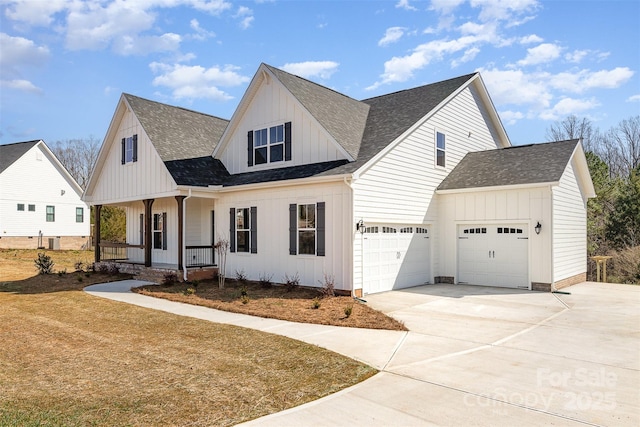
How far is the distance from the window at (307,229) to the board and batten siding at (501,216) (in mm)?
5650

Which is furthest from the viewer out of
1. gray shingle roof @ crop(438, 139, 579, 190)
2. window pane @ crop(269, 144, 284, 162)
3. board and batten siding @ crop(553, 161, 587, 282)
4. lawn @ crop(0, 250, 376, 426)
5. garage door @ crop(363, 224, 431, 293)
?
window pane @ crop(269, 144, 284, 162)

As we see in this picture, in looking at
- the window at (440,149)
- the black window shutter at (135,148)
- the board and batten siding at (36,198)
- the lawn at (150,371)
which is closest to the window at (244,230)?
the lawn at (150,371)

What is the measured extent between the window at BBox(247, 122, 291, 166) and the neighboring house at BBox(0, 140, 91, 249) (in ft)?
82.2

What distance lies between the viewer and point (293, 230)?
1411 centimetres

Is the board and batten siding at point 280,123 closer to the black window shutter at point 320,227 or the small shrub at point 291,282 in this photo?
the black window shutter at point 320,227

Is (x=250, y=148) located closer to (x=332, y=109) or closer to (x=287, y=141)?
(x=287, y=141)

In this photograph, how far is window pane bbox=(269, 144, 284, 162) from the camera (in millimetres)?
15945

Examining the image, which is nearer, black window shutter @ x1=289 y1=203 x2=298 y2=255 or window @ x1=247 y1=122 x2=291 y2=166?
black window shutter @ x1=289 y1=203 x2=298 y2=255

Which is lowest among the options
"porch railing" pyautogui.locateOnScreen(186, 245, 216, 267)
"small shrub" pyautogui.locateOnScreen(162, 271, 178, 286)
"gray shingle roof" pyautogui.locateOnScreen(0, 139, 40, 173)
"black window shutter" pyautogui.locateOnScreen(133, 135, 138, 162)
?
"small shrub" pyautogui.locateOnScreen(162, 271, 178, 286)

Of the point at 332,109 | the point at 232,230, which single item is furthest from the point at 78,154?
the point at 332,109

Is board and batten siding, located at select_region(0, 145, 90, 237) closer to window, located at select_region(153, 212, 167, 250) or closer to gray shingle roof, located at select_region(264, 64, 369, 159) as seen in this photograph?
window, located at select_region(153, 212, 167, 250)

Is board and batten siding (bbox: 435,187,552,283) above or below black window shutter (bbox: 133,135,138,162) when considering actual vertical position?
below

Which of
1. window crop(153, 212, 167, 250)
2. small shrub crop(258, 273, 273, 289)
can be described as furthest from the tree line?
window crop(153, 212, 167, 250)

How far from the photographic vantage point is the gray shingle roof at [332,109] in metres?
14.7
